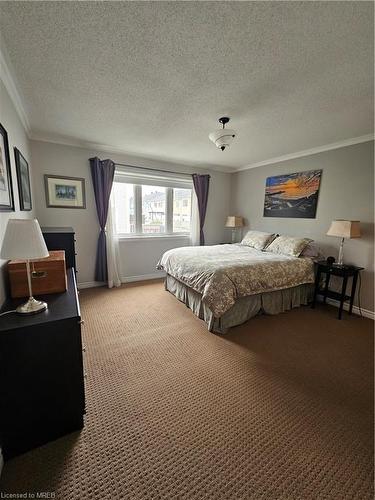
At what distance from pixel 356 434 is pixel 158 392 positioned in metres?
1.31

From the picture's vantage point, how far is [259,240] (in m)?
3.82

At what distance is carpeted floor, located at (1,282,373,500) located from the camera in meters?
1.06

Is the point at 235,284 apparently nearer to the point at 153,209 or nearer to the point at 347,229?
the point at 347,229

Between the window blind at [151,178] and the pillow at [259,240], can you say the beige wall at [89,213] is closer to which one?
the window blind at [151,178]

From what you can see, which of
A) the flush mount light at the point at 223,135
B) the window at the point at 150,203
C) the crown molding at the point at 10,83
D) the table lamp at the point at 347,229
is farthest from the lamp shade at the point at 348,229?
the crown molding at the point at 10,83

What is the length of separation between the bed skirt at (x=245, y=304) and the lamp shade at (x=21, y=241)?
1.84 metres

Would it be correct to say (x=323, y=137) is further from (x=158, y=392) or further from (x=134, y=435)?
(x=134, y=435)

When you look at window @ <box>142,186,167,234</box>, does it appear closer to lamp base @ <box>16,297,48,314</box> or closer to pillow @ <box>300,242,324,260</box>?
pillow @ <box>300,242,324,260</box>

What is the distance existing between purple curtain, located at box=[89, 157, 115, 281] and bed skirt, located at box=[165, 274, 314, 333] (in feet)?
4.35

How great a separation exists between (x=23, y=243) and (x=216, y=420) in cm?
159

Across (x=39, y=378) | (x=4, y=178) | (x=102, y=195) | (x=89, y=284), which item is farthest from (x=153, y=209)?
(x=39, y=378)

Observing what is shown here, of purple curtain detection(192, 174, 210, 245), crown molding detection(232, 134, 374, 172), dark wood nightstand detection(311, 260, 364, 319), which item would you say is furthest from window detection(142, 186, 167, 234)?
dark wood nightstand detection(311, 260, 364, 319)

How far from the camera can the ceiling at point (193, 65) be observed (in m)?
1.12

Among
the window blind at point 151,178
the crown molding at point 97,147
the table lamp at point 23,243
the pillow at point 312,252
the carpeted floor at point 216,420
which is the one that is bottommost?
the carpeted floor at point 216,420
